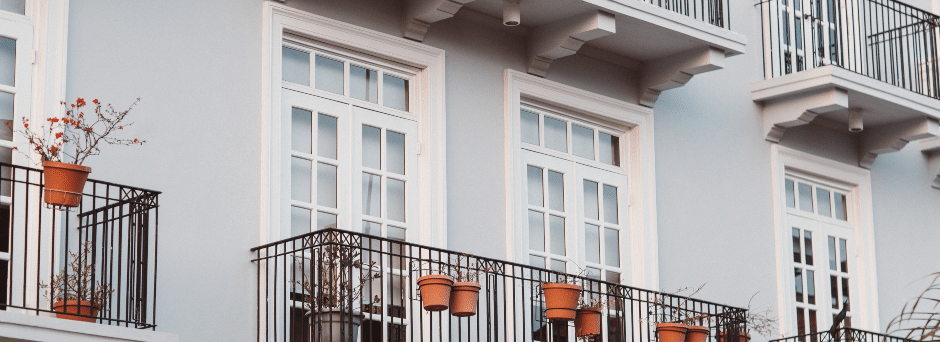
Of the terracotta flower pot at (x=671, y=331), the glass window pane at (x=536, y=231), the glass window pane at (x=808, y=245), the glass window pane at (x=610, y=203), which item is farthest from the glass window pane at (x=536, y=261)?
the glass window pane at (x=808, y=245)

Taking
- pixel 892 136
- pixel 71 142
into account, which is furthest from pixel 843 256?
pixel 71 142

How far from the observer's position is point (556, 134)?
11500 millimetres

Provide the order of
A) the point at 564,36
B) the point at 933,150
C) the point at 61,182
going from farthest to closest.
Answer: the point at 933,150, the point at 564,36, the point at 61,182

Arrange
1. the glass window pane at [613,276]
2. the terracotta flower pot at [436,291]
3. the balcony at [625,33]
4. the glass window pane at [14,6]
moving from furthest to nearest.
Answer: the glass window pane at [613,276] → the balcony at [625,33] → the terracotta flower pot at [436,291] → the glass window pane at [14,6]

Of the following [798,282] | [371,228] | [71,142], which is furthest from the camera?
[798,282]

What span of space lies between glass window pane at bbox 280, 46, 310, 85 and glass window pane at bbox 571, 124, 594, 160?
276 cm

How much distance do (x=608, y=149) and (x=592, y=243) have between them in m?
0.94

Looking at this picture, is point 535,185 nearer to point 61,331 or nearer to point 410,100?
point 410,100

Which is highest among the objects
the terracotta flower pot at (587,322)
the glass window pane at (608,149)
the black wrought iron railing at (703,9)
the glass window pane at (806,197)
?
the black wrought iron railing at (703,9)

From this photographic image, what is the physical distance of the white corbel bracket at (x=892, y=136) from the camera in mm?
13367

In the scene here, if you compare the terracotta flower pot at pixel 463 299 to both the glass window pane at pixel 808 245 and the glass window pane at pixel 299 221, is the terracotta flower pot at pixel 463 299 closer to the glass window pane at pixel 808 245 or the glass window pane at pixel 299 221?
the glass window pane at pixel 299 221

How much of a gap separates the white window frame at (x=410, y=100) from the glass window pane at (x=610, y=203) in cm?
200

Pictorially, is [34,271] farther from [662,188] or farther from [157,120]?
[662,188]

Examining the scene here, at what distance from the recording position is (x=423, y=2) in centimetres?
1022
